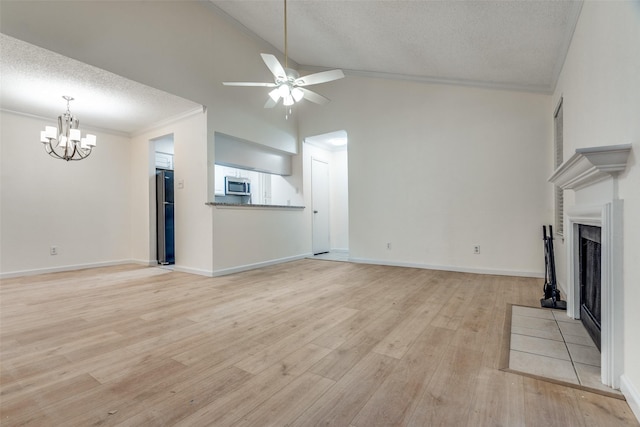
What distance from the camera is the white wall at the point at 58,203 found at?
4.01 metres

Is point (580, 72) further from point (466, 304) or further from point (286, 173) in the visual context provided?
point (286, 173)

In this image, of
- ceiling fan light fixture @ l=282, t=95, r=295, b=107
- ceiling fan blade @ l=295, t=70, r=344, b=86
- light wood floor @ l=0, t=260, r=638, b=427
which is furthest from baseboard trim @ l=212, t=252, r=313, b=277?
ceiling fan blade @ l=295, t=70, r=344, b=86

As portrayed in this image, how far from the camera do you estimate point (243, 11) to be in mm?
4090

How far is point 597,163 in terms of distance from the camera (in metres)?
1.36

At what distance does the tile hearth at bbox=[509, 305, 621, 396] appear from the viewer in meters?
1.51

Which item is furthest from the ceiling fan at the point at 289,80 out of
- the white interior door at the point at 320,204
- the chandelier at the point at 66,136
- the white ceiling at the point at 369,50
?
the white interior door at the point at 320,204

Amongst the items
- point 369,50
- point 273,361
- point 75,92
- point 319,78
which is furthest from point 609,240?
point 75,92

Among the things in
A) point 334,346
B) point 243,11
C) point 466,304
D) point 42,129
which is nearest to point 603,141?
point 466,304

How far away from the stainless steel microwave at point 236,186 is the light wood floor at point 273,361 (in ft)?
11.7

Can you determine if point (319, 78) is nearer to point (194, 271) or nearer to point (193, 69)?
point (193, 69)

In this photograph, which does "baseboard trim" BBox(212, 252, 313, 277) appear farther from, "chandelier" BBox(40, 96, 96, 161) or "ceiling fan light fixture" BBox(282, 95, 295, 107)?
"ceiling fan light fixture" BBox(282, 95, 295, 107)

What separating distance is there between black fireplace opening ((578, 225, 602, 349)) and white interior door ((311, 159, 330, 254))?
441 cm

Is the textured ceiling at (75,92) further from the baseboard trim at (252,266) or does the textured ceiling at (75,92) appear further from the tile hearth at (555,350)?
the tile hearth at (555,350)

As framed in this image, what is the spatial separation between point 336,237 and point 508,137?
12.9ft
